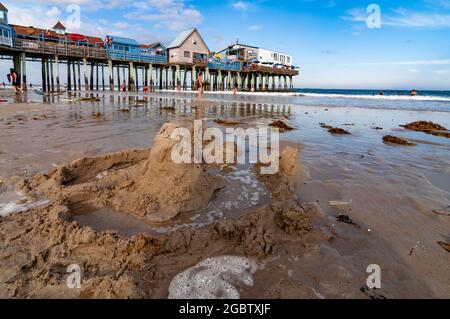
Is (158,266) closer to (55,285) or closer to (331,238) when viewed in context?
(55,285)

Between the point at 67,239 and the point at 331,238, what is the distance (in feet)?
9.06

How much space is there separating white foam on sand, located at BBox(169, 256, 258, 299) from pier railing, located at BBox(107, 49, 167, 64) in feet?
143

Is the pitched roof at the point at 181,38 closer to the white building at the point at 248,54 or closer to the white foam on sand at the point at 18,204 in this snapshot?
the white building at the point at 248,54

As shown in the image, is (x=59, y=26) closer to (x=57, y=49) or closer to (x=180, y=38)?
(x=57, y=49)

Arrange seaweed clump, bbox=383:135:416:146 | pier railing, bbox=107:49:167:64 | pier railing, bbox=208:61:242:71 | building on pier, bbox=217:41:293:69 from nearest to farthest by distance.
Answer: seaweed clump, bbox=383:135:416:146 → pier railing, bbox=107:49:167:64 → pier railing, bbox=208:61:242:71 → building on pier, bbox=217:41:293:69

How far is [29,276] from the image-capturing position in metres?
2.29

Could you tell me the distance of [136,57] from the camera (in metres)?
43.7

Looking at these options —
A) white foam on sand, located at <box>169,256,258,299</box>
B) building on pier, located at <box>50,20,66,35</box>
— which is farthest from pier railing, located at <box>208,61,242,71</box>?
white foam on sand, located at <box>169,256,258,299</box>

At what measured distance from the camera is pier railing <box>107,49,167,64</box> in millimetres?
40781

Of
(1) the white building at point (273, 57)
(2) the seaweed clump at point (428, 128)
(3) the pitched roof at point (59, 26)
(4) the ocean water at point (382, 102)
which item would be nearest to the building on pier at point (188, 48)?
(3) the pitched roof at point (59, 26)

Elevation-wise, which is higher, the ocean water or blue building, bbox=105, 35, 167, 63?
blue building, bbox=105, 35, 167, 63

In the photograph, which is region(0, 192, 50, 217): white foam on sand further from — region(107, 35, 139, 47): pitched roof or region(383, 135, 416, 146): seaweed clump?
region(107, 35, 139, 47): pitched roof

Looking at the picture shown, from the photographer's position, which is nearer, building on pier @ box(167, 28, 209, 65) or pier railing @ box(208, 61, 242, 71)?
building on pier @ box(167, 28, 209, 65)

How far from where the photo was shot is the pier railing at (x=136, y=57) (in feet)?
134
